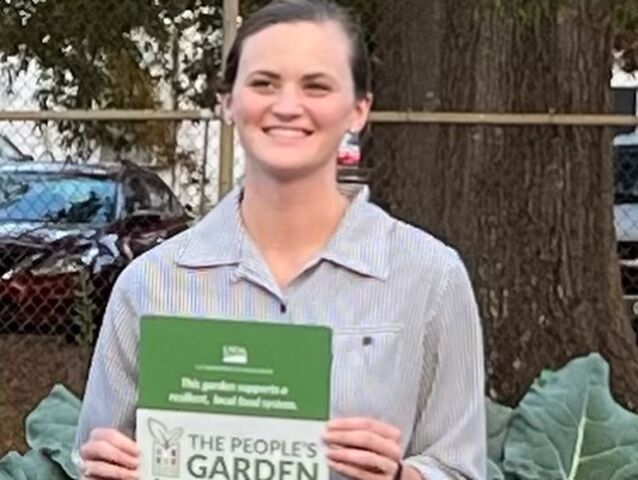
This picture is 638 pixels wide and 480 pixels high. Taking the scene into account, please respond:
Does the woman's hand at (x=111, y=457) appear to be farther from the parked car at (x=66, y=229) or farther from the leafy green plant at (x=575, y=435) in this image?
the parked car at (x=66, y=229)

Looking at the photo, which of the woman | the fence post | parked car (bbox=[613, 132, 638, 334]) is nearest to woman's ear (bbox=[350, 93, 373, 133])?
the woman

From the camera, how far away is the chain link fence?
23.8 ft

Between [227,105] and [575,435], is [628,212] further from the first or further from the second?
[227,105]

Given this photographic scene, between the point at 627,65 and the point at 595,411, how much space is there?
23.6 feet

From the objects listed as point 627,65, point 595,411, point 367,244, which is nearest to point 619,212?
point 627,65

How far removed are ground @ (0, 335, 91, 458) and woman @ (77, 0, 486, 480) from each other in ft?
17.2

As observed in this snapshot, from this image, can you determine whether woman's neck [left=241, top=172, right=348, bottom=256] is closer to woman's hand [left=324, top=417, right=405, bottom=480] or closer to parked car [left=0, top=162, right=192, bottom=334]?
woman's hand [left=324, top=417, right=405, bottom=480]

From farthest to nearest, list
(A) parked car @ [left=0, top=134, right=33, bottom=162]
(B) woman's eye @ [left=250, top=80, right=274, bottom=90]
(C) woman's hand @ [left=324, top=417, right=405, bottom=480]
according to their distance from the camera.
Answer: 1. (A) parked car @ [left=0, top=134, right=33, bottom=162]
2. (B) woman's eye @ [left=250, top=80, right=274, bottom=90]
3. (C) woman's hand @ [left=324, top=417, right=405, bottom=480]

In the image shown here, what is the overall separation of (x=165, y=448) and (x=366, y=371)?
31 centimetres

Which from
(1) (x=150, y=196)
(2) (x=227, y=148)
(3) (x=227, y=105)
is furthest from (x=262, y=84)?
(1) (x=150, y=196)

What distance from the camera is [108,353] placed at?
2328 mm

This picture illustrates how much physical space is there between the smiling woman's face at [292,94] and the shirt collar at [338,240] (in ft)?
0.39

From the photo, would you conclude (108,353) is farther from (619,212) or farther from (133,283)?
(619,212)

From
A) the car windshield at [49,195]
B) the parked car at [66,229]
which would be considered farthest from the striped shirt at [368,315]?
the car windshield at [49,195]
